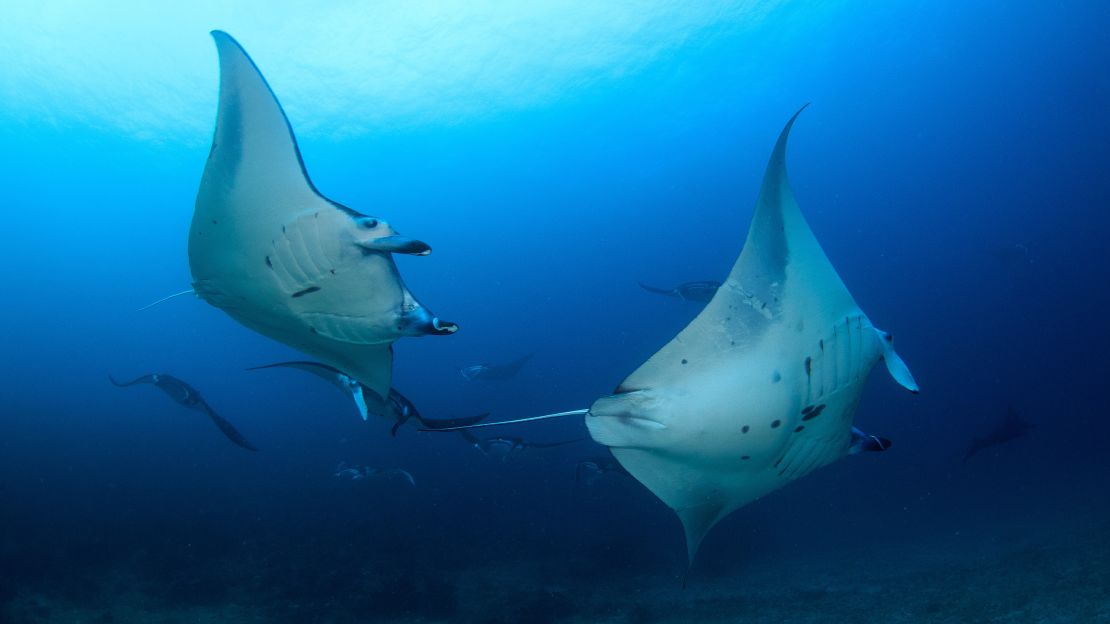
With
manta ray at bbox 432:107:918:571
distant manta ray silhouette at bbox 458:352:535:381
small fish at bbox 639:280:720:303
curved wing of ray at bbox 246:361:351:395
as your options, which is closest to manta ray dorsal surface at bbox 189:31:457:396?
curved wing of ray at bbox 246:361:351:395

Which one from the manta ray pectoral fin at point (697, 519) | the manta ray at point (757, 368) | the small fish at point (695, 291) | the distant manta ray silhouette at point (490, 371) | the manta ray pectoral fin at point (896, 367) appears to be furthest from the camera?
the distant manta ray silhouette at point (490, 371)

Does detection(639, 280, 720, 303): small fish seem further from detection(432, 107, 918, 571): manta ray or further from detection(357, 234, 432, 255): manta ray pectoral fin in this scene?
detection(357, 234, 432, 255): manta ray pectoral fin

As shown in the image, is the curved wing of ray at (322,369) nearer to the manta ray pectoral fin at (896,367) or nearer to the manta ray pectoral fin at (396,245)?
the manta ray pectoral fin at (396,245)

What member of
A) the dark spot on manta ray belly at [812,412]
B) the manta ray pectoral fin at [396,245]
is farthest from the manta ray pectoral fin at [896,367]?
the manta ray pectoral fin at [396,245]

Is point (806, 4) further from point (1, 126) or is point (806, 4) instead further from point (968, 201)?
point (968, 201)

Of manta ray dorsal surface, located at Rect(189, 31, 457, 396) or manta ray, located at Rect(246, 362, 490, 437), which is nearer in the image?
manta ray dorsal surface, located at Rect(189, 31, 457, 396)

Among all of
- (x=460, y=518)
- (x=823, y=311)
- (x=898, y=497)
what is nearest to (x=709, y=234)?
(x=898, y=497)

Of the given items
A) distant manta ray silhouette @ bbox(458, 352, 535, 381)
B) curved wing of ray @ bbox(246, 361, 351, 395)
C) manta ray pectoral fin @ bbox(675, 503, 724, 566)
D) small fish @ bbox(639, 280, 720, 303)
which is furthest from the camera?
distant manta ray silhouette @ bbox(458, 352, 535, 381)

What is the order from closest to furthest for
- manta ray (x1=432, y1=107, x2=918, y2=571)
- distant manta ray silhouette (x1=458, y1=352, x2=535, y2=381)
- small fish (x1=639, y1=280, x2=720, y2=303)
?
manta ray (x1=432, y1=107, x2=918, y2=571) → small fish (x1=639, y1=280, x2=720, y2=303) → distant manta ray silhouette (x1=458, y1=352, x2=535, y2=381)

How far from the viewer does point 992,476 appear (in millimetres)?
21281

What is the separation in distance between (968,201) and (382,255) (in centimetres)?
6726

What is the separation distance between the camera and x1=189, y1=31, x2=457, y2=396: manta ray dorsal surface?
2182 mm

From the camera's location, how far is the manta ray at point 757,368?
1901 mm

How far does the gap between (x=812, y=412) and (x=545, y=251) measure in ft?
180
